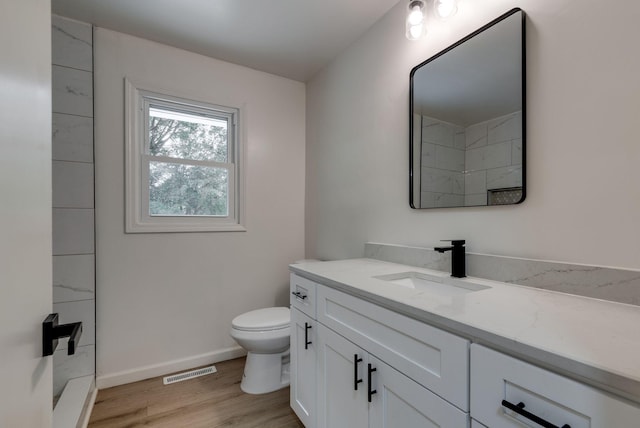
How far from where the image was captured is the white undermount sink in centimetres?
118

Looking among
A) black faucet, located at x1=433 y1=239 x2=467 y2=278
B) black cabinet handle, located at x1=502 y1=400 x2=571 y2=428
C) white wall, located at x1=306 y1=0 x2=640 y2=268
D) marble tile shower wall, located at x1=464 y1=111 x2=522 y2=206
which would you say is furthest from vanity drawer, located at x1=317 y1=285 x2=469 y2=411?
marble tile shower wall, located at x1=464 y1=111 x2=522 y2=206

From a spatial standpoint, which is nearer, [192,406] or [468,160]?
[468,160]

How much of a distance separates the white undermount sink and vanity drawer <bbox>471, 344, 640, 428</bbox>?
437mm

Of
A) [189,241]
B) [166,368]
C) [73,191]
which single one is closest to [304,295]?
[189,241]

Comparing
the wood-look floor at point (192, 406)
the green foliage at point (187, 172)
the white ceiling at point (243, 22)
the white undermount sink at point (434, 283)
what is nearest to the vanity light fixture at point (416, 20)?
Answer: the white ceiling at point (243, 22)

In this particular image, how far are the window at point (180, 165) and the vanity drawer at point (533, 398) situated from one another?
202 centimetres

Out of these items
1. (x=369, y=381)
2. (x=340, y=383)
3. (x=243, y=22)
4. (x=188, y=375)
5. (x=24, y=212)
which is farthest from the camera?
(x=188, y=375)

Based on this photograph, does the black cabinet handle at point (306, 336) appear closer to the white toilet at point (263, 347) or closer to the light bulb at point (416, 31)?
the white toilet at point (263, 347)

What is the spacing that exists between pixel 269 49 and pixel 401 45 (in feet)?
3.35

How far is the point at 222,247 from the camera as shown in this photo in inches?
91.0

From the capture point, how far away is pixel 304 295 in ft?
4.72

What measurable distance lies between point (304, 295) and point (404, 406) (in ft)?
2.23

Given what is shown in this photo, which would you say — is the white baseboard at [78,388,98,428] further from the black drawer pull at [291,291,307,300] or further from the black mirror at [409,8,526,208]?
the black mirror at [409,8,526,208]

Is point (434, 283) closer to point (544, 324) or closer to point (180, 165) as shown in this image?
point (544, 324)
